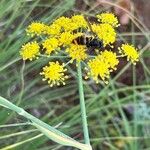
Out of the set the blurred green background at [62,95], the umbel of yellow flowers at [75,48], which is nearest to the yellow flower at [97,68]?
the umbel of yellow flowers at [75,48]

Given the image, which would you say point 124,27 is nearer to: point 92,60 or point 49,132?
point 92,60

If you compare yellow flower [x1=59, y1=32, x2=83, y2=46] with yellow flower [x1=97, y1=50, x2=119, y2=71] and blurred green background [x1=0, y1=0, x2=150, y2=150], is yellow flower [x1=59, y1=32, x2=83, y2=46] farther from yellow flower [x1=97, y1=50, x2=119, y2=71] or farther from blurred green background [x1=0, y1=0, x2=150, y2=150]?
blurred green background [x1=0, y1=0, x2=150, y2=150]

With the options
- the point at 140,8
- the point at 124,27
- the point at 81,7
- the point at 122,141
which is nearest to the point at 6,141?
the point at 122,141

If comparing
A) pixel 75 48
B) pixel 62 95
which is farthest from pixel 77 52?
pixel 62 95

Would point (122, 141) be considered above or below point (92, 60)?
below

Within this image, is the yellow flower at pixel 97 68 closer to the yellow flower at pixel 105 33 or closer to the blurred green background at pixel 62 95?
the yellow flower at pixel 105 33

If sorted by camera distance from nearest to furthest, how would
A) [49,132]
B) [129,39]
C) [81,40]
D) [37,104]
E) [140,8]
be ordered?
[49,132] < [81,40] < [37,104] < [129,39] < [140,8]

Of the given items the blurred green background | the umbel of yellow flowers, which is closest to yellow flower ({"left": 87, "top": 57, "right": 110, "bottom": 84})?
the umbel of yellow flowers
